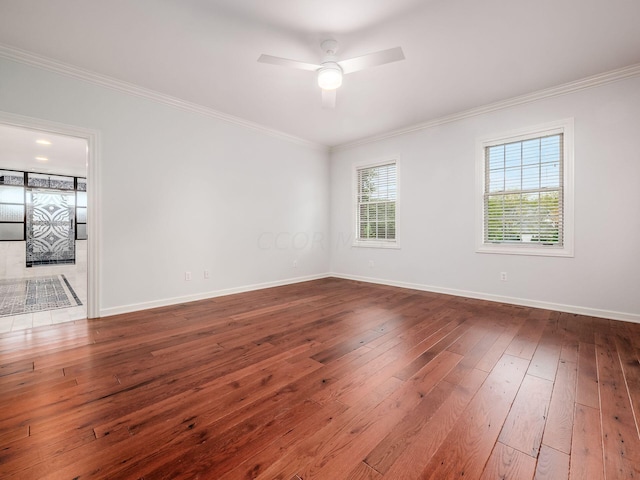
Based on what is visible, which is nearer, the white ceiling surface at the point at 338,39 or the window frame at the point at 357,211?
the white ceiling surface at the point at 338,39

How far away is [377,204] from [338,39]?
321 centimetres

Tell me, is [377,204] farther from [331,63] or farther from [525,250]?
[331,63]

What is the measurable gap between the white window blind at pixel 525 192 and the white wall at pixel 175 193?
3185mm

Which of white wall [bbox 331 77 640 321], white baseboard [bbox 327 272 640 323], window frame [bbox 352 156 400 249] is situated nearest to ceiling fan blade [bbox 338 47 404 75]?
white wall [bbox 331 77 640 321]

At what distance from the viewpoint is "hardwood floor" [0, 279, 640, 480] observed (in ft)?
3.92

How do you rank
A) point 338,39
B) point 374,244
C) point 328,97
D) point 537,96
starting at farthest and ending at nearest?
point 374,244 → point 537,96 → point 328,97 → point 338,39

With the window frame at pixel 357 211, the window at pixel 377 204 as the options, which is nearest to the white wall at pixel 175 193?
the window frame at pixel 357 211

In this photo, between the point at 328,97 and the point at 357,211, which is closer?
the point at 328,97

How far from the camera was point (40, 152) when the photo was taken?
571 centimetres

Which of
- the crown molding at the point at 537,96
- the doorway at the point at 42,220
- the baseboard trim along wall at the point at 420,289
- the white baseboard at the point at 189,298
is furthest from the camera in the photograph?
the doorway at the point at 42,220

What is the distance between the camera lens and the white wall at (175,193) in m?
3.14

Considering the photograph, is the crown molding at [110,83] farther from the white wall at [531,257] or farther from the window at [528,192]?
the window at [528,192]

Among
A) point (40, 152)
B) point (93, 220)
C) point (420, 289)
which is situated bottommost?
point (420, 289)

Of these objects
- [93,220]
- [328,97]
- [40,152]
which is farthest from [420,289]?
[40,152]
